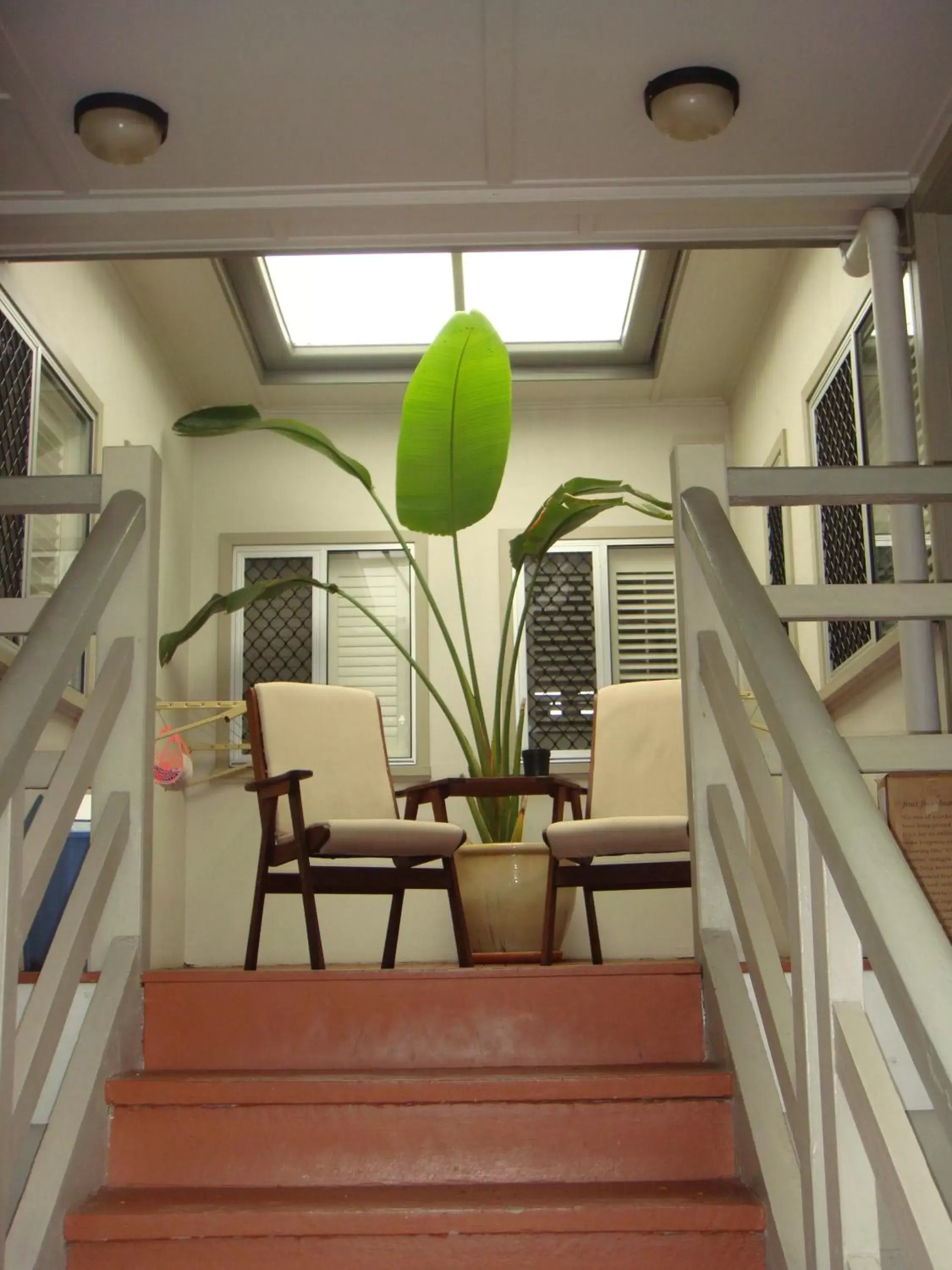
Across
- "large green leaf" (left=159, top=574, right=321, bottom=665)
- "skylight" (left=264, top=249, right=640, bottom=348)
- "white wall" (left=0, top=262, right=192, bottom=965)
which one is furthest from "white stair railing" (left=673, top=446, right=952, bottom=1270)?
"skylight" (left=264, top=249, right=640, bottom=348)

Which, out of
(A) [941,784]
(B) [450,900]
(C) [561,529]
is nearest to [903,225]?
(C) [561,529]

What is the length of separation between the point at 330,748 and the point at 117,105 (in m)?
1.84

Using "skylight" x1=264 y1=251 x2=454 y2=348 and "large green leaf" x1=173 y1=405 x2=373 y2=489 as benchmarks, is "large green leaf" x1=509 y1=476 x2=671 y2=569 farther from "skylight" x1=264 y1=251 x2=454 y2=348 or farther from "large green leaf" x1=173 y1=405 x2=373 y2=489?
"skylight" x1=264 y1=251 x2=454 y2=348

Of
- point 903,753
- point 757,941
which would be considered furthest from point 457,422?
point 757,941

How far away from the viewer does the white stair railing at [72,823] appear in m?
1.62

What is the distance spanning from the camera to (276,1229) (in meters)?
1.76

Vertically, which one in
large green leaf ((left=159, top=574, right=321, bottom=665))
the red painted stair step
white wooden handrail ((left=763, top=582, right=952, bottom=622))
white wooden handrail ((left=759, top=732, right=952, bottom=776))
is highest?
large green leaf ((left=159, top=574, right=321, bottom=665))

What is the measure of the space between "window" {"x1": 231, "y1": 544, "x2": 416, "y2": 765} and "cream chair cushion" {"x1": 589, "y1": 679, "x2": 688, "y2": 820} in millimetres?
1951

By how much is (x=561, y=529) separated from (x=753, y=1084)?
109 inches

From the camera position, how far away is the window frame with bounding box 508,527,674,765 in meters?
5.90

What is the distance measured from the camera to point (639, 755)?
4012 mm

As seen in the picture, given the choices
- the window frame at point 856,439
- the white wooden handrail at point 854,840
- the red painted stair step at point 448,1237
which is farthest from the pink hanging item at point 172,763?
the white wooden handrail at point 854,840

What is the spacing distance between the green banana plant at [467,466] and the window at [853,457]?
615 mm

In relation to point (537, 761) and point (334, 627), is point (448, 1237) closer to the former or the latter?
point (537, 761)
